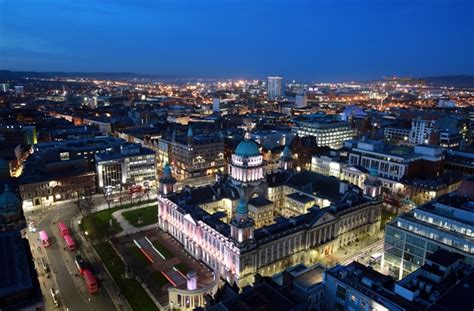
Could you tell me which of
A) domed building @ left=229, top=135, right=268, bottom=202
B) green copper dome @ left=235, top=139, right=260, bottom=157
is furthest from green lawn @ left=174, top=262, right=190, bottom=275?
green copper dome @ left=235, top=139, right=260, bottom=157

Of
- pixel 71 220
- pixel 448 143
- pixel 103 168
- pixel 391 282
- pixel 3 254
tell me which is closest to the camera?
pixel 391 282

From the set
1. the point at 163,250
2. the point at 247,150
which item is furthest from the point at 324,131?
the point at 163,250

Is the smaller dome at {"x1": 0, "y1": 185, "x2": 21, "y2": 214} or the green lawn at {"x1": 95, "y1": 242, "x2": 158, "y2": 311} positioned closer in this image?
the green lawn at {"x1": 95, "y1": 242, "x2": 158, "y2": 311}

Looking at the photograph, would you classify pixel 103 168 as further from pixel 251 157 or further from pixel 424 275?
pixel 424 275

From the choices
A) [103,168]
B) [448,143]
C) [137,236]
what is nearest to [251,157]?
[137,236]

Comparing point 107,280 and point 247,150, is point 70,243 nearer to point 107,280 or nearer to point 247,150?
point 107,280

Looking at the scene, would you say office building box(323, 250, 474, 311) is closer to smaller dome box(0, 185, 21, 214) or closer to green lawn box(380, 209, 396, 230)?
green lawn box(380, 209, 396, 230)
